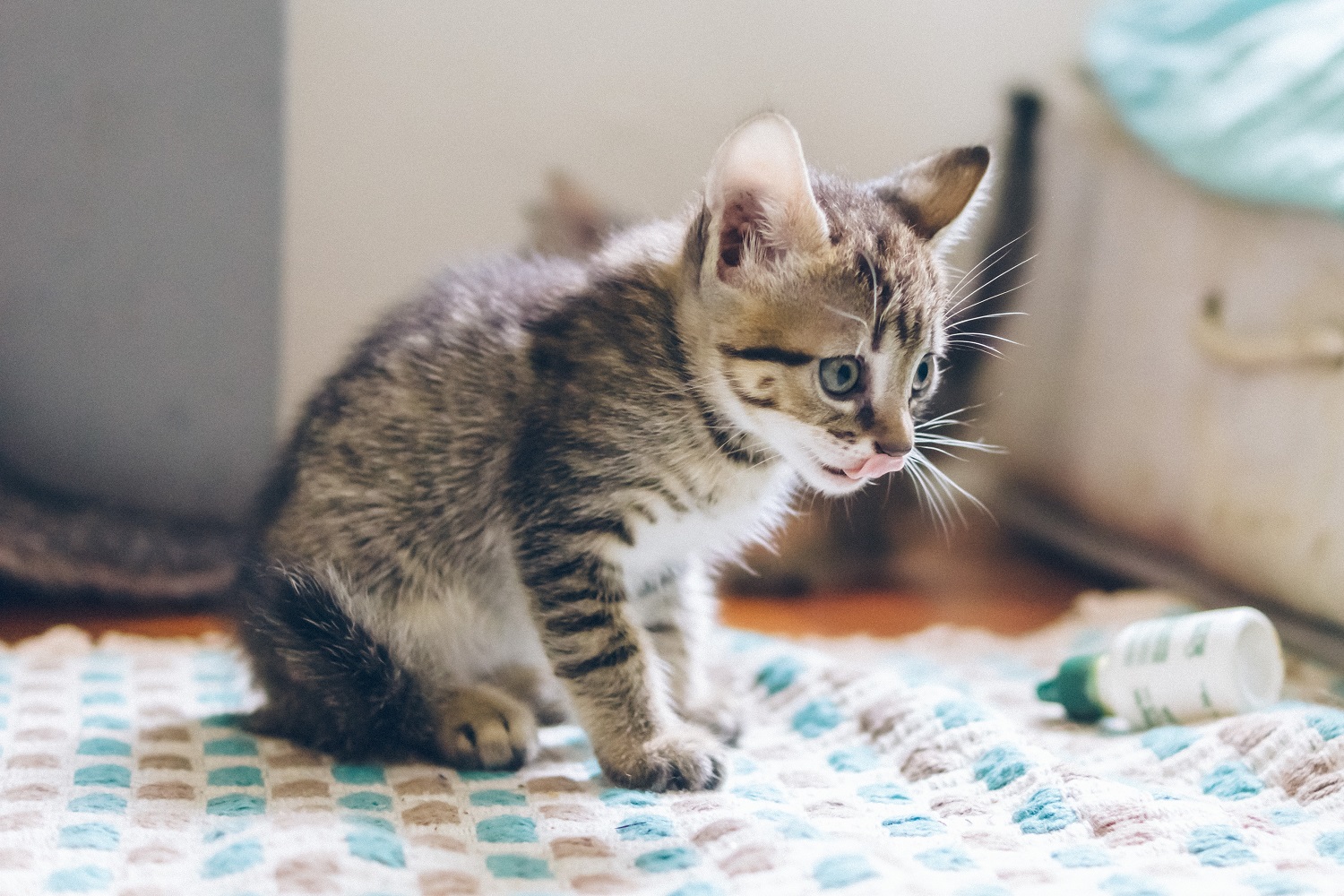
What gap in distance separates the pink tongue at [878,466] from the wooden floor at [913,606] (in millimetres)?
781

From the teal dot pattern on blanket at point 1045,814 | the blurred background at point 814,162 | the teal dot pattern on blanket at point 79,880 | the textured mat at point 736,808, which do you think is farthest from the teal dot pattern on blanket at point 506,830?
the blurred background at point 814,162

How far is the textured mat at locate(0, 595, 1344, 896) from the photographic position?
85cm

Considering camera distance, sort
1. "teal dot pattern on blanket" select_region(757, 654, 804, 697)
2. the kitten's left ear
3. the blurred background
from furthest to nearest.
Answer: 1. the blurred background
2. "teal dot pattern on blanket" select_region(757, 654, 804, 697)
3. the kitten's left ear

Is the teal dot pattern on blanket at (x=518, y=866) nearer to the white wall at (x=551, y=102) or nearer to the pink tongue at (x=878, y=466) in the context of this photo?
the pink tongue at (x=878, y=466)

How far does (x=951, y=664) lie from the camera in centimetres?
162

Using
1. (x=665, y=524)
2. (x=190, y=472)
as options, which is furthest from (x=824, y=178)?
(x=190, y=472)

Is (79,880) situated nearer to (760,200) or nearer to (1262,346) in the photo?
(760,200)

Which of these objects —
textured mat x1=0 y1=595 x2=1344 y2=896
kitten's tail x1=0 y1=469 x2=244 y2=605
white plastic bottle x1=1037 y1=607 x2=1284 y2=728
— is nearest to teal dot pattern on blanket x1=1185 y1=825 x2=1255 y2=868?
textured mat x1=0 y1=595 x2=1344 y2=896

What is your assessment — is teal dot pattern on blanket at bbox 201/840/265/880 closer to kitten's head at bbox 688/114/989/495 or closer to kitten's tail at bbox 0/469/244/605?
kitten's head at bbox 688/114/989/495

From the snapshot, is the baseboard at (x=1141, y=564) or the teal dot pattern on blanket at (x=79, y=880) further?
the baseboard at (x=1141, y=564)

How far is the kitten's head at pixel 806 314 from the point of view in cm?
107

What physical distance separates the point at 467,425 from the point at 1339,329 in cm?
108

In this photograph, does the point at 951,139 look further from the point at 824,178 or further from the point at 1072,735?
the point at 1072,735

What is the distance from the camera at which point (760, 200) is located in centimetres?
107
